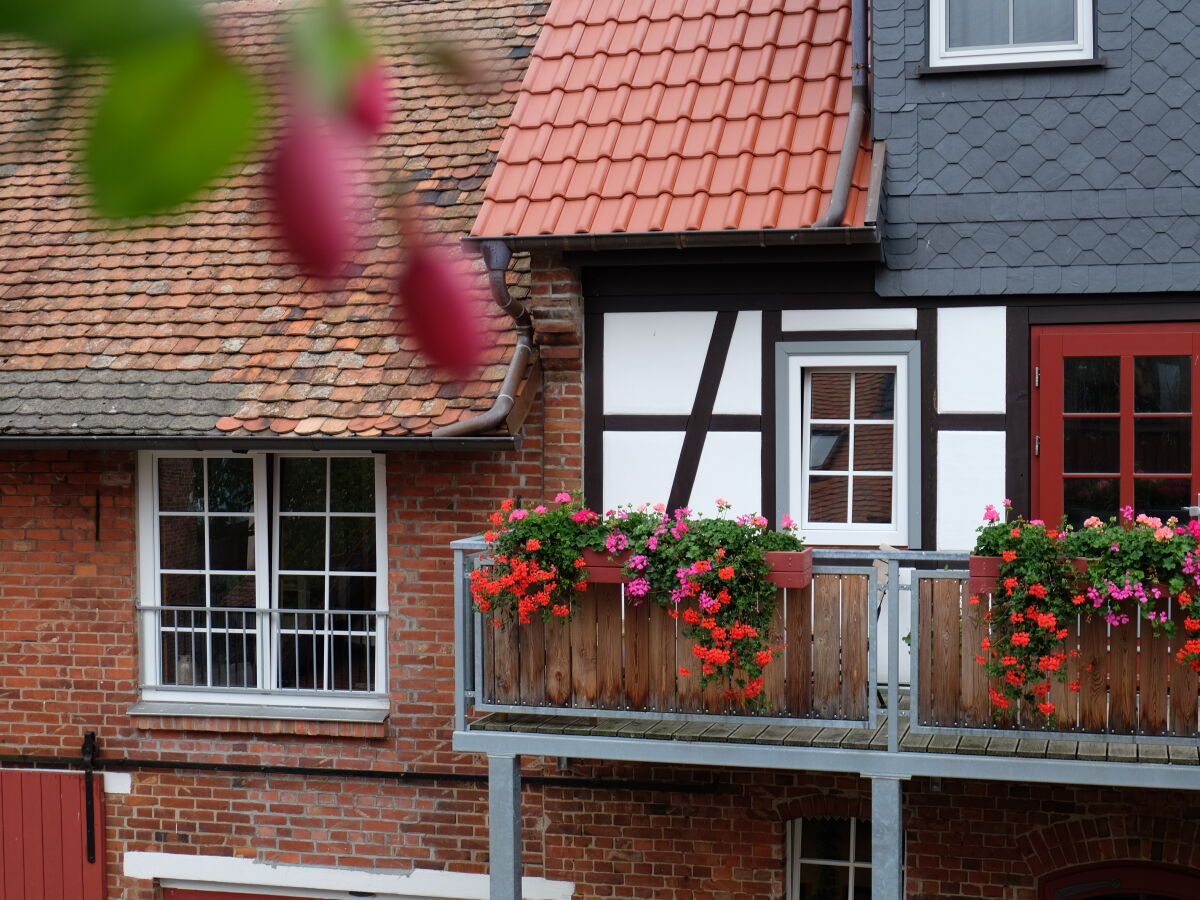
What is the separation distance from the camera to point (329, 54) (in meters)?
0.54

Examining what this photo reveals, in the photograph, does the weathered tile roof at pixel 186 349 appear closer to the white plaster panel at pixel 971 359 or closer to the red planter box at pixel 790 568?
the red planter box at pixel 790 568

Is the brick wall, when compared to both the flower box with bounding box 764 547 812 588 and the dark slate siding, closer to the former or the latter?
the flower box with bounding box 764 547 812 588

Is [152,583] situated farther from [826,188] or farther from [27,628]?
[826,188]

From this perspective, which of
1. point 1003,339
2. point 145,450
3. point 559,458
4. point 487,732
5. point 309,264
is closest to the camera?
point 309,264

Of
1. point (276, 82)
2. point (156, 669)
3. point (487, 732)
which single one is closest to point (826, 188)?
point (487, 732)

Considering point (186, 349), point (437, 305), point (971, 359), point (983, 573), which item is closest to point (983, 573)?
point (983, 573)

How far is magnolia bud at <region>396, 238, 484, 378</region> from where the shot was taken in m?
0.58

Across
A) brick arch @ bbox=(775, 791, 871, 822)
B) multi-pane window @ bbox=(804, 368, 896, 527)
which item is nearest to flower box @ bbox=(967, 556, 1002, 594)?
multi-pane window @ bbox=(804, 368, 896, 527)

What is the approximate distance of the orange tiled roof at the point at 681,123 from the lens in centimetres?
715

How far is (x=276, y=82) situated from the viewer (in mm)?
567

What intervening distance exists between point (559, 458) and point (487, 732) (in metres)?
1.66

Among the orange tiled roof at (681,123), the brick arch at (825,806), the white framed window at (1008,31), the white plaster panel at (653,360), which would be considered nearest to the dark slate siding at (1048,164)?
the white framed window at (1008,31)

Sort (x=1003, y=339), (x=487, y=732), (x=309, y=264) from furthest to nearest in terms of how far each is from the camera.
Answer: (x=1003, y=339)
(x=487, y=732)
(x=309, y=264)

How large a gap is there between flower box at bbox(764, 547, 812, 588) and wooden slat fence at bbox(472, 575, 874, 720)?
0.34 ft
